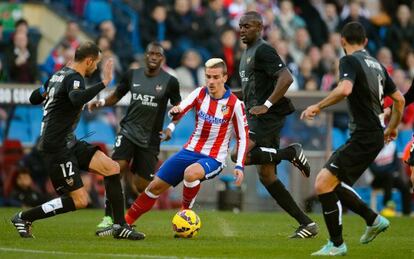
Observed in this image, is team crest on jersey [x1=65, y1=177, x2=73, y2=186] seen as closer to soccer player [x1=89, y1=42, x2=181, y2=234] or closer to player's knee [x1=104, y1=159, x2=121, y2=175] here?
player's knee [x1=104, y1=159, x2=121, y2=175]

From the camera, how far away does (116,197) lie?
12.7 metres

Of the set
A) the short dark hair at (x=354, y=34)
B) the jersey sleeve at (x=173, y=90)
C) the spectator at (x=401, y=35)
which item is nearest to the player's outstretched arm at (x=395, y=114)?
the short dark hair at (x=354, y=34)

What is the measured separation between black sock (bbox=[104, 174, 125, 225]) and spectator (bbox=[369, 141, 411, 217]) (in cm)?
858

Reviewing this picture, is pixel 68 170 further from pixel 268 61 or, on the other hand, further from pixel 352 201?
pixel 352 201

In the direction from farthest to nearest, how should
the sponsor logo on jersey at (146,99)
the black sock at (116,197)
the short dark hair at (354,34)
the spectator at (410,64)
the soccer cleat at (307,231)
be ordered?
1. the spectator at (410,64)
2. the sponsor logo on jersey at (146,99)
3. the soccer cleat at (307,231)
4. the black sock at (116,197)
5. the short dark hair at (354,34)

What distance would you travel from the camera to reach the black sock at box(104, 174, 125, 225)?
500 inches

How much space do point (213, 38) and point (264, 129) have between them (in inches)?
404

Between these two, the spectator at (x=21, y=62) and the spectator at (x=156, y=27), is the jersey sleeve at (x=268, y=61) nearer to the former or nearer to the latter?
the spectator at (x=21, y=62)

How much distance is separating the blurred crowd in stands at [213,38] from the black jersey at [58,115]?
682 cm

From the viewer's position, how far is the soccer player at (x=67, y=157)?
12539 millimetres

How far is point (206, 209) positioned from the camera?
2027cm

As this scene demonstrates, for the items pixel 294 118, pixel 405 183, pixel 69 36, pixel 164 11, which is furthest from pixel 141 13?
pixel 405 183

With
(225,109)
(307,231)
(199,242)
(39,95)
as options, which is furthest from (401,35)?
(39,95)

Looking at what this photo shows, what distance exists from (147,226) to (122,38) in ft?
28.3
